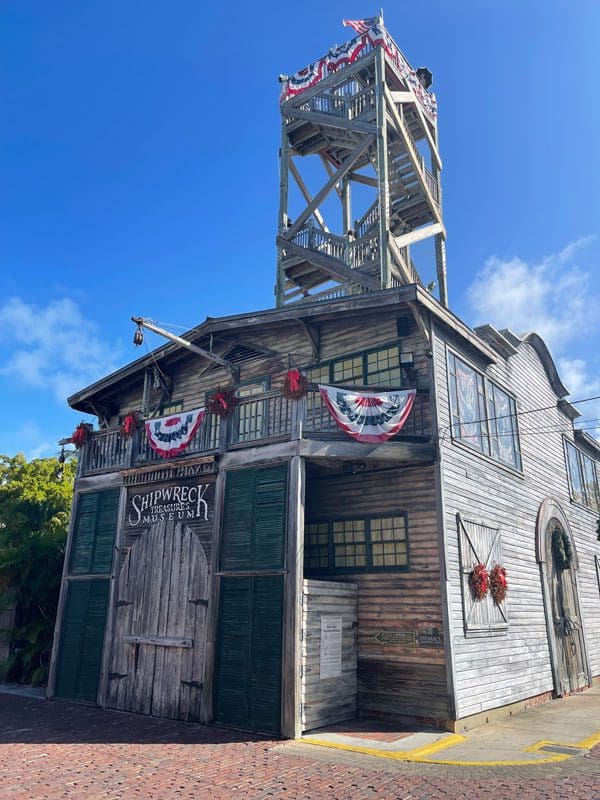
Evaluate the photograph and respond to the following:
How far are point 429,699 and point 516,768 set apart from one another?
2.86m

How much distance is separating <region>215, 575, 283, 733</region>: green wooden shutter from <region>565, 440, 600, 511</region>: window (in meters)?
12.9

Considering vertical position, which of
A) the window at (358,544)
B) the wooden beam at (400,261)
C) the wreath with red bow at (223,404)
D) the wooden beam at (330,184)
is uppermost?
the wooden beam at (330,184)

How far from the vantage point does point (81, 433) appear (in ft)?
54.4

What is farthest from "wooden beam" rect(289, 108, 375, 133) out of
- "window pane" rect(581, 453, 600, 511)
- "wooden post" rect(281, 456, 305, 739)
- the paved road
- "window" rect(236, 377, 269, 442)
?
the paved road

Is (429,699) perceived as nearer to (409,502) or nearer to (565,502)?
(409,502)

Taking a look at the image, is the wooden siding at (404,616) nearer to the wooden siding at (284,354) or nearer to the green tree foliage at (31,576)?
the wooden siding at (284,354)

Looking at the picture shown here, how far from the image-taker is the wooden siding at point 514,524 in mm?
12141

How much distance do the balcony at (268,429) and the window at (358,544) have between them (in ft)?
6.11

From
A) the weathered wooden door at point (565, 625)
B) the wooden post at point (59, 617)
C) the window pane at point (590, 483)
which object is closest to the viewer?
the wooden post at point (59, 617)

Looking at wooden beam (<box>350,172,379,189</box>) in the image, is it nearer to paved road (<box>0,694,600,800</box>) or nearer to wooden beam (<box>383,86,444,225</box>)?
wooden beam (<box>383,86,444,225</box>)

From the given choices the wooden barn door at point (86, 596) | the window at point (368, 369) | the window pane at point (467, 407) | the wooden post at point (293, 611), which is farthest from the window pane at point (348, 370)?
the wooden barn door at point (86, 596)

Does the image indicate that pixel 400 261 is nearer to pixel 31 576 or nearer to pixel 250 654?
pixel 250 654

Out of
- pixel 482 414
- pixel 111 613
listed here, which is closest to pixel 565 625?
pixel 482 414

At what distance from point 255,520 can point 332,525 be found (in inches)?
85.5
